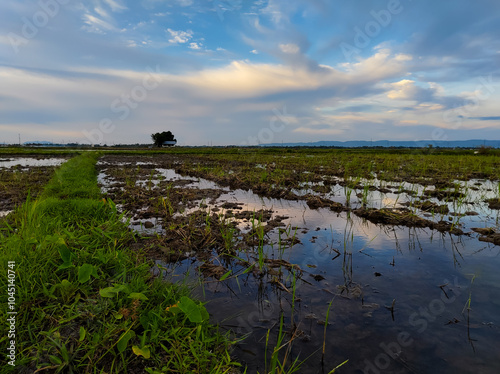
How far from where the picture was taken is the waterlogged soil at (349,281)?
2.49 m

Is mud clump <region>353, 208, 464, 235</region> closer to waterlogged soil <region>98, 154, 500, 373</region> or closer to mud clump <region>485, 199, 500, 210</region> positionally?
waterlogged soil <region>98, 154, 500, 373</region>

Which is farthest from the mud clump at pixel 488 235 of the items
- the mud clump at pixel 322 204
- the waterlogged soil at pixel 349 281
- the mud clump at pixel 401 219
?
the mud clump at pixel 322 204

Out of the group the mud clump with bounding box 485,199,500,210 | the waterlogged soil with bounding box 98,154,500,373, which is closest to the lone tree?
the waterlogged soil with bounding box 98,154,500,373

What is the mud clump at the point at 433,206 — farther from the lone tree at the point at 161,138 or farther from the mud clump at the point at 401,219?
the lone tree at the point at 161,138

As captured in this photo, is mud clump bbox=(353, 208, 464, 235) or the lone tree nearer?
mud clump bbox=(353, 208, 464, 235)

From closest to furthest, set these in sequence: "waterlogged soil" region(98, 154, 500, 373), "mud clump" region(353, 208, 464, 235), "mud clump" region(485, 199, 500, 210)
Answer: "waterlogged soil" region(98, 154, 500, 373), "mud clump" region(353, 208, 464, 235), "mud clump" region(485, 199, 500, 210)

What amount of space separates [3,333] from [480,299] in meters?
4.95

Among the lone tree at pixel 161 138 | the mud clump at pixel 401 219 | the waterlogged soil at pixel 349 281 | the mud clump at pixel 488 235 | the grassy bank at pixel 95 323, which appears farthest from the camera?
the lone tree at pixel 161 138

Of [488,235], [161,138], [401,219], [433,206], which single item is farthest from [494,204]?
[161,138]

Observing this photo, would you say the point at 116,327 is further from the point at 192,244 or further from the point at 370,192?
the point at 370,192

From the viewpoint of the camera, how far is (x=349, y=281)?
3.67 meters

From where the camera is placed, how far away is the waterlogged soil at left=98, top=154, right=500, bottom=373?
2.49 metres

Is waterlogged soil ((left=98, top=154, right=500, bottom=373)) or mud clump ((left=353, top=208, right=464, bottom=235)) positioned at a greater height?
mud clump ((left=353, top=208, right=464, bottom=235))

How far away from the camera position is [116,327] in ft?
7.54
